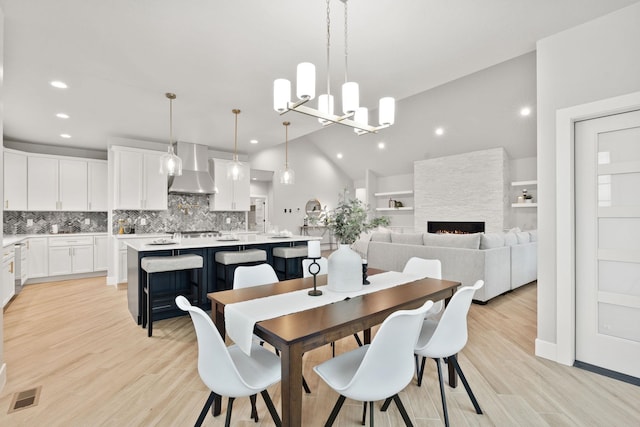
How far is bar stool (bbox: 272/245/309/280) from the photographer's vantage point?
4.20 meters

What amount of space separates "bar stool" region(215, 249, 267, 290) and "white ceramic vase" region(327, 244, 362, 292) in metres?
1.97

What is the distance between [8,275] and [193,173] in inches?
120

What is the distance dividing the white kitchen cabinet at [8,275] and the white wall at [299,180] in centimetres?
546

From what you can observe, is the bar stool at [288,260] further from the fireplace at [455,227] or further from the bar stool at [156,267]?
the fireplace at [455,227]

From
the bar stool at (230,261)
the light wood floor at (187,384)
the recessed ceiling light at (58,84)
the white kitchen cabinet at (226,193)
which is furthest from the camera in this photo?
the white kitchen cabinet at (226,193)

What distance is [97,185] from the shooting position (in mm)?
6156

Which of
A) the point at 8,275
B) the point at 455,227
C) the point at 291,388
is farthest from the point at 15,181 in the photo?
the point at 455,227

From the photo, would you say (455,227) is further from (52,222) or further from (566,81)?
(52,222)

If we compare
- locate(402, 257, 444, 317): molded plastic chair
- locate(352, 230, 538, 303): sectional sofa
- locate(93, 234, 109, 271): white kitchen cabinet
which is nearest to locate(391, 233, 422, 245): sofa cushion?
locate(352, 230, 538, 303): sectional sofa

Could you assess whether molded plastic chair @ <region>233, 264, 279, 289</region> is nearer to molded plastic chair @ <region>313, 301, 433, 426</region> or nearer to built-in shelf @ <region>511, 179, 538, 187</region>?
molded plastic chair @ <region>313, 301, 433, 426</region>

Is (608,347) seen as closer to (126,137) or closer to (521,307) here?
(521,307)

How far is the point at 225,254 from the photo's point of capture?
12.2 ft

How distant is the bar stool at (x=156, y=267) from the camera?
312 cm

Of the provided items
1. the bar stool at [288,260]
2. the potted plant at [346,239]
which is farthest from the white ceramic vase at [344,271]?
the bar stool at [288,260]
